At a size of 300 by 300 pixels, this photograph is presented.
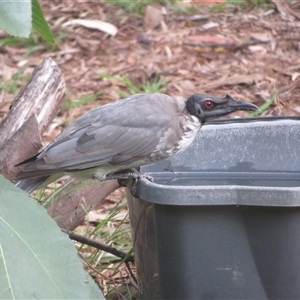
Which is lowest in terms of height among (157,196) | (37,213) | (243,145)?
(243,145)

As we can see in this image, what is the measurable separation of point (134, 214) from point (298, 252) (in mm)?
718

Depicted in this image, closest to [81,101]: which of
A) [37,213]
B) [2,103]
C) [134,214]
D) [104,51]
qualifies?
[2,103]

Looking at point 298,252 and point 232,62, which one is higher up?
point 298,252

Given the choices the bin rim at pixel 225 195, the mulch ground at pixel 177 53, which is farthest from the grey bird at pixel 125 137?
the mulch ground at pixel 177 53

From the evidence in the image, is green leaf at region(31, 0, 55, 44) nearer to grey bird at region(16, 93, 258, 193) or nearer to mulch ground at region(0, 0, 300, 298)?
grey bird at region(16, 93, 258, 193)

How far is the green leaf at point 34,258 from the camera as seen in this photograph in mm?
1581

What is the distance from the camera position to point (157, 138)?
3055mm

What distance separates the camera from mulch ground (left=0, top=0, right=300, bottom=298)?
535 cm

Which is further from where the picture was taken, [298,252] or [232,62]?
[232,62]

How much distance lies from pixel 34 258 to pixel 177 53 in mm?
4514

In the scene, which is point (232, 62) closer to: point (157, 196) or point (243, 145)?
point (243, 145)

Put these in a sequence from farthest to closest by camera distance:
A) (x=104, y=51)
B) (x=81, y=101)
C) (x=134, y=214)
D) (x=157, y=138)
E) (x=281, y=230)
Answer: (x=104, y=51) < (x=81, y=101) < (x=157, y=138) < (x=134, y=214) < (x=281, y=230)

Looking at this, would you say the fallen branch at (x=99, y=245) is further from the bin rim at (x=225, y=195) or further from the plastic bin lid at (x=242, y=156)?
the bin rim at (x=225, y=195)

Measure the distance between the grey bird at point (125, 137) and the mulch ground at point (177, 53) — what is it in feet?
5.84
